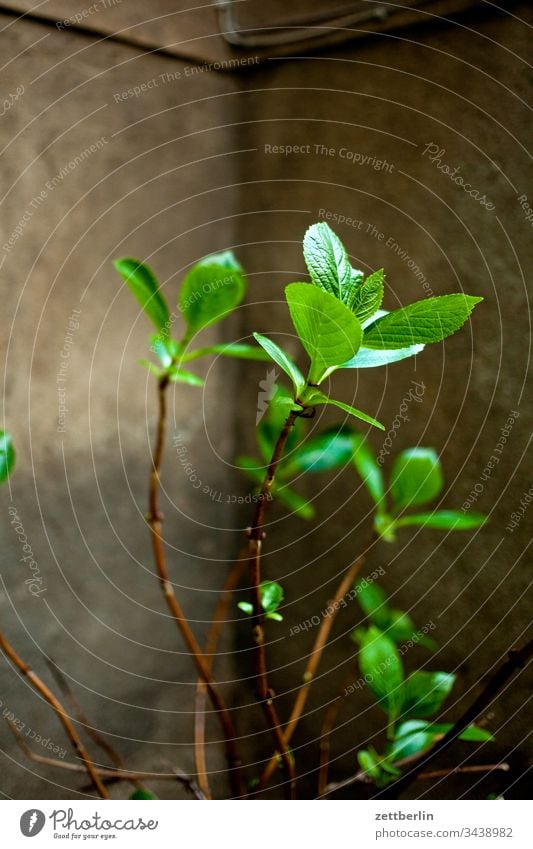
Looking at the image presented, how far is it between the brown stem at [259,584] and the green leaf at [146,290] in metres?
0.16

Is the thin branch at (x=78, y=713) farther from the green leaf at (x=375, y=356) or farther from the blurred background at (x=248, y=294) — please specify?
the green leaf at (x=375, y=356)

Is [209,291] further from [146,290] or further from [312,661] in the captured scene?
[312,661]

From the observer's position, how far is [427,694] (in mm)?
545

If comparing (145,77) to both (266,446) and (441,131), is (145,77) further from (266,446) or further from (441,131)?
(266,446)

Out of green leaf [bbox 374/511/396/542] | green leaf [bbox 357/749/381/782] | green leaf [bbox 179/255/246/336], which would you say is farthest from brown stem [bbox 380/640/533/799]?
green leaf [bbox 179/255/246/336]

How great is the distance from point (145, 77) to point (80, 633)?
0.66m

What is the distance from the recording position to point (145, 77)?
0.76 m

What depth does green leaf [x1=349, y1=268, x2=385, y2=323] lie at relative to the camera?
0.38m

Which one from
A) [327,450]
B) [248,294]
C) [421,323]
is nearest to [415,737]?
[327,450]

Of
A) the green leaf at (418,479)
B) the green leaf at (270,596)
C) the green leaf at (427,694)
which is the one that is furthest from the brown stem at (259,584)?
the green leaf at (418,479)

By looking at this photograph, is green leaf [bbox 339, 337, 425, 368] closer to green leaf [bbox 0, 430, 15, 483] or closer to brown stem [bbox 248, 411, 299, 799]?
brown stem [bbox 248, 411, 299, 799]

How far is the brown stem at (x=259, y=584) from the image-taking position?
0.35 meters

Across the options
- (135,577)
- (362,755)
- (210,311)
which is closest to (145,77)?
(210,311)

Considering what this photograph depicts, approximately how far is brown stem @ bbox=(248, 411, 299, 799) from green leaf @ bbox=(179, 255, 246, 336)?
0.15m
